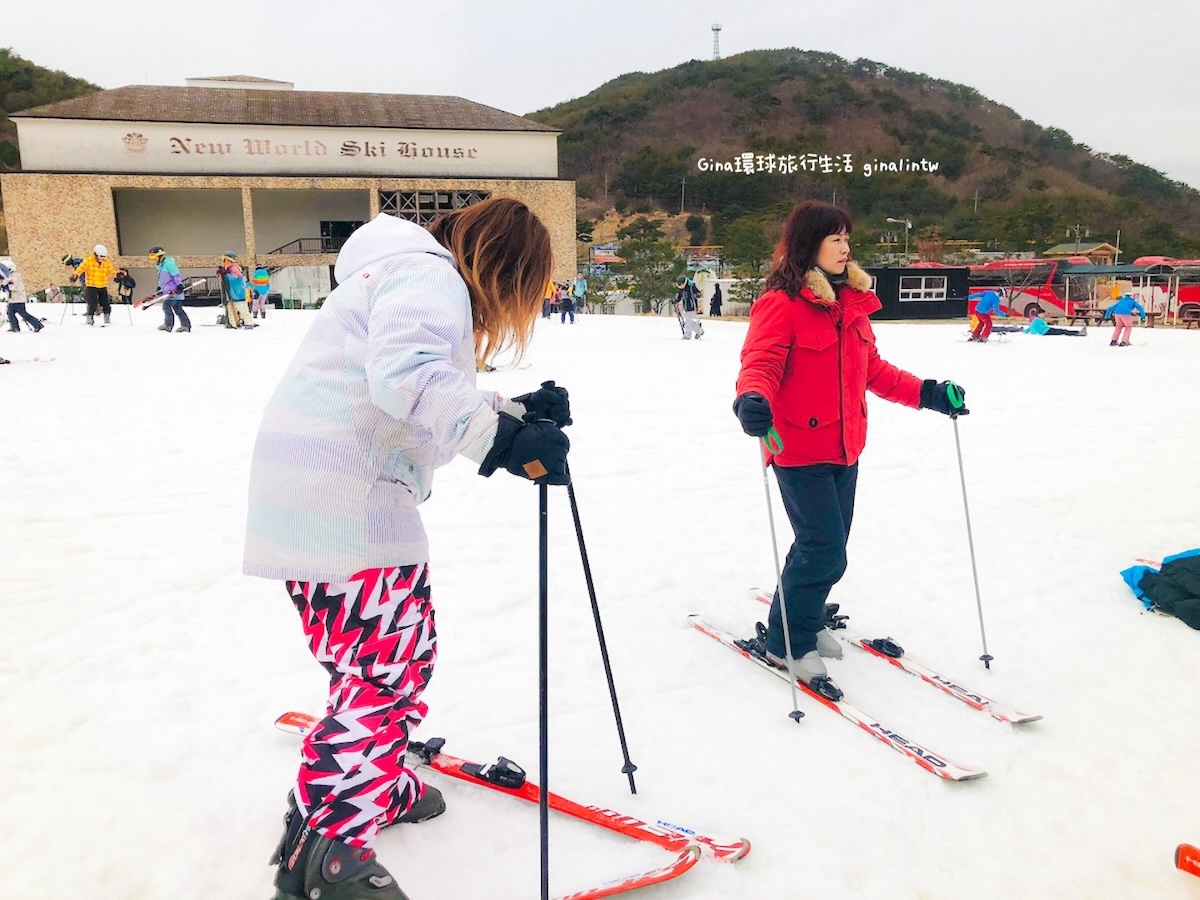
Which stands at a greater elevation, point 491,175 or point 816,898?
point 491,175

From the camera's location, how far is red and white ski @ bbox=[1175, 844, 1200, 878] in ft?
6.42

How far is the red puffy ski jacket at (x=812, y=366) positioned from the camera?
277 centimetres

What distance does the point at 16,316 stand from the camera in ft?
49.6

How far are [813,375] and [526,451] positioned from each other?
144cm

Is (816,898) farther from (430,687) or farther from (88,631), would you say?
(88,631)

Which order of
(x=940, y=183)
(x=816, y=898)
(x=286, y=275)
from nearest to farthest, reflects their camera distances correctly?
1. (x=816, y=898)
2. (x=286, y=275)
3. (x=940, y=183)

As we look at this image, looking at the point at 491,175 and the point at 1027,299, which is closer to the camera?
the point at 1027,299

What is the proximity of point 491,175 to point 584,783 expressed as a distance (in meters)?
42.7

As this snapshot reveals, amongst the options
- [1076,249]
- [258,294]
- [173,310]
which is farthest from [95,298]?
[1076,249]

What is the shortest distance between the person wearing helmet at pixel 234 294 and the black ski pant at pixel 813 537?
16.7 m

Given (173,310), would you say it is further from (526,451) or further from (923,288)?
(923,288)

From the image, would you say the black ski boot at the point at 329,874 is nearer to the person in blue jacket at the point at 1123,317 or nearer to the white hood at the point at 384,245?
the white hood at the point at 384,245

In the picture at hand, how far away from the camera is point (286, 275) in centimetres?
3638

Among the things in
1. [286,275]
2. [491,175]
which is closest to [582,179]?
[491,175]
